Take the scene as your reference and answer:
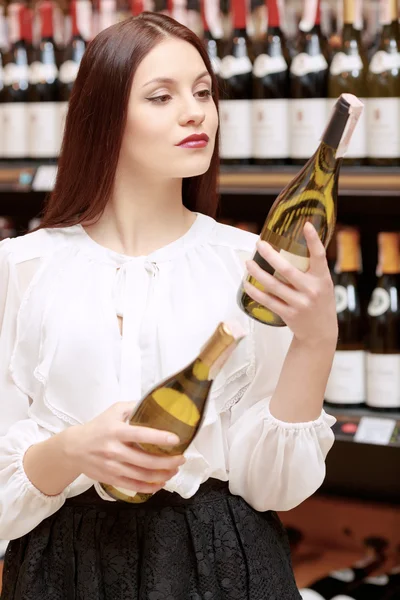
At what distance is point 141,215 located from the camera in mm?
1312

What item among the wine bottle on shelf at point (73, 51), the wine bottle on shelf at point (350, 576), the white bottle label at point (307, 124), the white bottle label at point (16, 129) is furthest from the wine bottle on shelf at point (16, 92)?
the wine bottle on shelf at point (350, 576)

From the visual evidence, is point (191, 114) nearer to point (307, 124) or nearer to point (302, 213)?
point (302, 213)

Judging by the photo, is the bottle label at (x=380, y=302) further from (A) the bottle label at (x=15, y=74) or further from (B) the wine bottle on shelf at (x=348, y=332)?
(A) the bottle label at (x=15, y=74)

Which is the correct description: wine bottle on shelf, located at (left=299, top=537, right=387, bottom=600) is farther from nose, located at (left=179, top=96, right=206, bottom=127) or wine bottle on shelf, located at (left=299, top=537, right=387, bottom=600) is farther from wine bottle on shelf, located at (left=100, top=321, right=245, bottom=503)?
nose, located at (left=179, top=96, right=206, bottom=127)

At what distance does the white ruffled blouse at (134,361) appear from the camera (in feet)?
3.97

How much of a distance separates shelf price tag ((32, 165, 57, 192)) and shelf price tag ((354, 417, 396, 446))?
90 cm

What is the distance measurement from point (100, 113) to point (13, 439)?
1.49 feet

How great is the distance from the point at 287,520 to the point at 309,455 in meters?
1.36

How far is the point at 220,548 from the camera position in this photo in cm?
122

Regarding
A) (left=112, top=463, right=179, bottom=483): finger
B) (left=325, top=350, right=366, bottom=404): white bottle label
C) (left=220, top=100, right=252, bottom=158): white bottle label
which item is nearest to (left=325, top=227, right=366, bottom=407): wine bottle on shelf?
(left=325, top=350, right=366, bottom=404): white bottle label

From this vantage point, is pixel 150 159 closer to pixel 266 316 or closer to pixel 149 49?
pixel 149 49

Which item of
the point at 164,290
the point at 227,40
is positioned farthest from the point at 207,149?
the point at 227,40

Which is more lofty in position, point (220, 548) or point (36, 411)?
point (36, 411)

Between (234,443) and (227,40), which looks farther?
(227,40)
